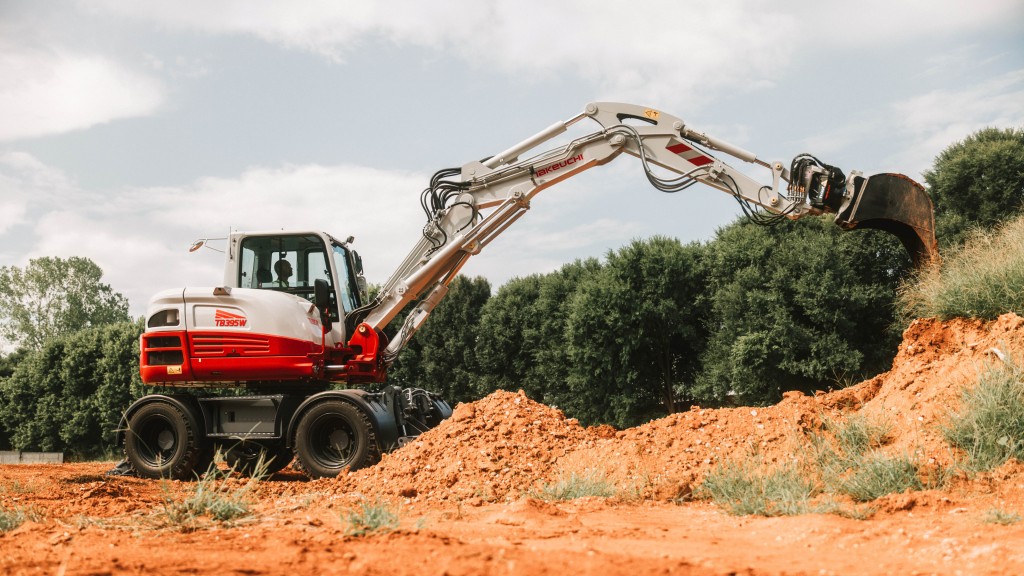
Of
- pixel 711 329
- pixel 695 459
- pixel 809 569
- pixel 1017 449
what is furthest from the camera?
pixel 711 329

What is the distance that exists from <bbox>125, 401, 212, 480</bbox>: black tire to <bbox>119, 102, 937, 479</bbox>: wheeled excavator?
0.07 feet

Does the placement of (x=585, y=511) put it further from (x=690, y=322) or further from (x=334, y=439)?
(x=690, y=322)

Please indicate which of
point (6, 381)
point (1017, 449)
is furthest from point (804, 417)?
point (6, 381)

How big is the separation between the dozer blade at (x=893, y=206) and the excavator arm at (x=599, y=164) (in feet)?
0.04

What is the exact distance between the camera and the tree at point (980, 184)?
2225 centimetres

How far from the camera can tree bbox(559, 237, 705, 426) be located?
22.9 meters

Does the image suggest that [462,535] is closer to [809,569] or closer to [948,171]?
[809,569]

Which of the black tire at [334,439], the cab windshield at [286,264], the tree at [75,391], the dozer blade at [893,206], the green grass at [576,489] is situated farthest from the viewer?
the tree at [75,391]

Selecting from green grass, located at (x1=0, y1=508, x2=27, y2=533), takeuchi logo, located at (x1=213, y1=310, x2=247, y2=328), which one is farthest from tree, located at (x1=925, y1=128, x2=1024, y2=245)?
green grass, located at (x1=0, y1=508, x2=27, y2=533)

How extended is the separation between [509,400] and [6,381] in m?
32.3

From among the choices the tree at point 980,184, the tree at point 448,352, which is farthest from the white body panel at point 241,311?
the tree at point 980,184

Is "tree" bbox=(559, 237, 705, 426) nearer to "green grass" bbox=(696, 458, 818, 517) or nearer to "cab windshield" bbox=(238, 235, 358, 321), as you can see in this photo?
"cab windshield" bbox=(238, 235, 358, 321)

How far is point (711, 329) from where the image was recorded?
74.5ft

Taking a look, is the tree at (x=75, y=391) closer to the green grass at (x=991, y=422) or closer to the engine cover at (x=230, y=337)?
the engine cover at (x=230, y=337)
